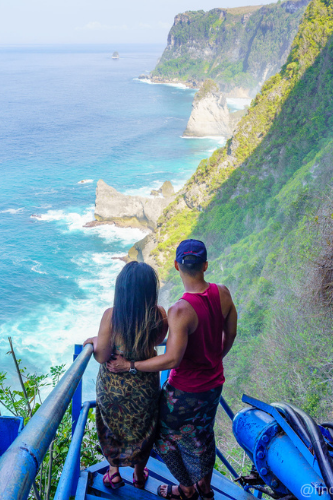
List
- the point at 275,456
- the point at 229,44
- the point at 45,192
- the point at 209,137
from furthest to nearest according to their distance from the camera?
the point at 229,44 → the point at 209,137 → the point at 45,192 → the point at 275,456

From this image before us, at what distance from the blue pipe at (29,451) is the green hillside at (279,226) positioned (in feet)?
29.1

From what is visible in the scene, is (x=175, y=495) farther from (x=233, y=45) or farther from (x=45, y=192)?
(x=233, y=45)

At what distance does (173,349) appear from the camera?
187 centimetres

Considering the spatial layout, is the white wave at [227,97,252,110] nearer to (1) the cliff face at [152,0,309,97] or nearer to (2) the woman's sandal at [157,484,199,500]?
(1) the cliff face at [152,0,309,97]

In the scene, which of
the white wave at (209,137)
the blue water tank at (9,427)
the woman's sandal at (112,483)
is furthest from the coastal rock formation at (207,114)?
the blue water tank at (9,427)

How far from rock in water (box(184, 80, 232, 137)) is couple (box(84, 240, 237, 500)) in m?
76.2

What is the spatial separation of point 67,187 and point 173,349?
51413 millimetres

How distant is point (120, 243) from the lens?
1517 inches

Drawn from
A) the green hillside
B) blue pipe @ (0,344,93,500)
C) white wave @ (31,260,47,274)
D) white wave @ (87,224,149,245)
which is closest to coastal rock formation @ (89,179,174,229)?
white wave @ (87,224,149,245)

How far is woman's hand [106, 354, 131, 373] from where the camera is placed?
1890 millimetres

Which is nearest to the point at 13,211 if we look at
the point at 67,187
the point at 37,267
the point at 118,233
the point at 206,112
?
the point at 67,187

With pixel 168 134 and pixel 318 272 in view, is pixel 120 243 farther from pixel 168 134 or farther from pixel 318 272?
pixel 168 134

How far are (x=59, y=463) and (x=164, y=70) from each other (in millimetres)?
153656

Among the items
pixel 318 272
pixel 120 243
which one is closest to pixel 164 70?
pixel 120 243
